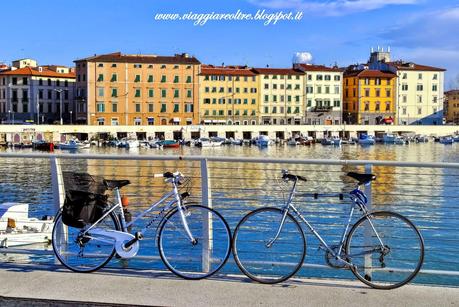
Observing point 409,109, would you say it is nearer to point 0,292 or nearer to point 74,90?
point 74,90

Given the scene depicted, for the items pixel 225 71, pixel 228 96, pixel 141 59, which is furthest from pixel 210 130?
pixel 141 59

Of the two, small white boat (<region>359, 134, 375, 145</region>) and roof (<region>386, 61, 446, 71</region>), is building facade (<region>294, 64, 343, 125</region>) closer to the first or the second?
small white boat (<region>359, 134, 375, 145</region>)

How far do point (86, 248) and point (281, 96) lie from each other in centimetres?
11392

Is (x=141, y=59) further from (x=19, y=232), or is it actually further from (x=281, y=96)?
(x=19, y=232)

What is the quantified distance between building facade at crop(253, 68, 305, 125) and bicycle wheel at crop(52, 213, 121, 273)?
11203 centimetres

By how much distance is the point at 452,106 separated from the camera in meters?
161

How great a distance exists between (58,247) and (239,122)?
111329mm

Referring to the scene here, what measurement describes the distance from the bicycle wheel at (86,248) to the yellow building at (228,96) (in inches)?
4220

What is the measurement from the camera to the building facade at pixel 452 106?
158 m

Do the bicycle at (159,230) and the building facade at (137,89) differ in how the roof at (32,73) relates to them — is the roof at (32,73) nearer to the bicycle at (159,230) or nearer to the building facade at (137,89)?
the building facade at (137,89)

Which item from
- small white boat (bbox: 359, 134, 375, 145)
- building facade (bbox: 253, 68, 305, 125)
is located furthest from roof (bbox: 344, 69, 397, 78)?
small white boat (bbox: 359, 134, 375, 145)

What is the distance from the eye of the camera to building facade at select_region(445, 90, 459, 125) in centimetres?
15838

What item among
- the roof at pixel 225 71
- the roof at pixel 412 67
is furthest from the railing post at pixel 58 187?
the roof at pixel 412 67

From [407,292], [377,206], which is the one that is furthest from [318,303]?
[377,206]
